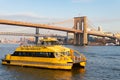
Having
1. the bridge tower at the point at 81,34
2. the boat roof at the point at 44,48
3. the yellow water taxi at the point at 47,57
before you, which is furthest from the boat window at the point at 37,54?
the bridge tower at the point at 81,34

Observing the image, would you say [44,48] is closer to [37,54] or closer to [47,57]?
[37,54]

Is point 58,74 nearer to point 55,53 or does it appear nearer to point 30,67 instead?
point 55,53

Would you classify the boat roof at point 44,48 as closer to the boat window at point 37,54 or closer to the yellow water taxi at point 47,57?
the yellow water taxi at point 47,57

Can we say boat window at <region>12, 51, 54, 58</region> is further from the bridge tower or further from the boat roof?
the bridge tower

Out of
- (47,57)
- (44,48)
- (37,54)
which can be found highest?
(44,48)

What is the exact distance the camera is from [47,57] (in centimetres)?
3203

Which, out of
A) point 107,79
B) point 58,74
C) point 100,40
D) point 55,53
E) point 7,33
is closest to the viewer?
point 107,79

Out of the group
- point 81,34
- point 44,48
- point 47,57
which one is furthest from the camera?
point 81,34

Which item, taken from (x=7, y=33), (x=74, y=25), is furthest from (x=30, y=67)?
(x=74, y=25)

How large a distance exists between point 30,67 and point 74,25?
391 ft

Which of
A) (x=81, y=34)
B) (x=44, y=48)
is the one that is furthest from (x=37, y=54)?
(x=81, y=34)

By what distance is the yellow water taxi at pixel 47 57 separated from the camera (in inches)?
1223

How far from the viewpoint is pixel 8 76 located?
28859 mm

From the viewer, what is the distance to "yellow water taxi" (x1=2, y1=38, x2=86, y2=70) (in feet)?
102
